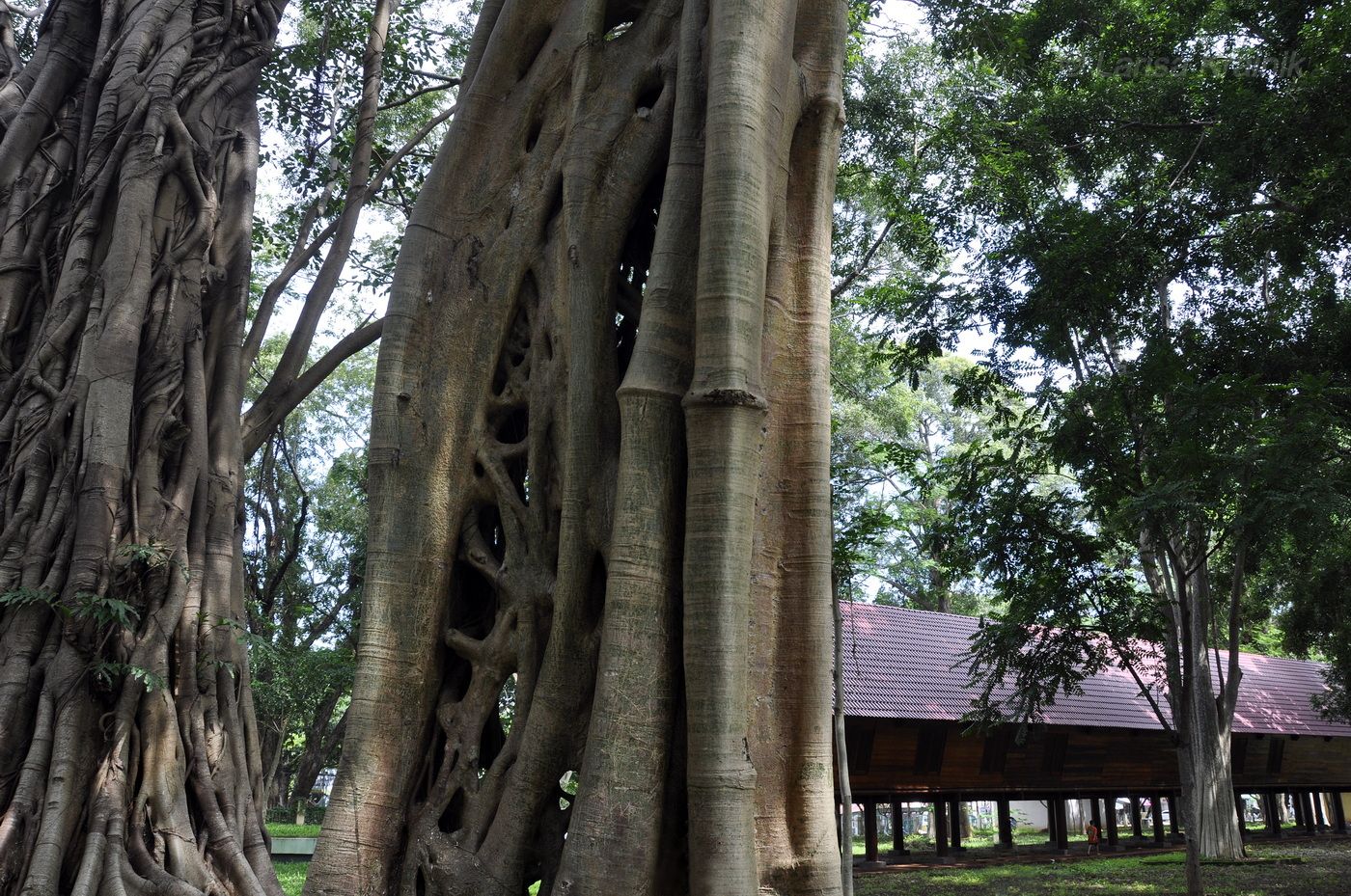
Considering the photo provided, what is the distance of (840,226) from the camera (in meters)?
15.1

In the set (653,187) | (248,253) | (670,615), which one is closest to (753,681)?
(670,615)

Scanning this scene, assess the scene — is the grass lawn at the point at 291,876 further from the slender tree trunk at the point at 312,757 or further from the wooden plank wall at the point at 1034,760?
the slender tree trunk at the point at 312,757

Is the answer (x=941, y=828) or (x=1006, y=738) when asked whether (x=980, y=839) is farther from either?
(x=1006, y=738)

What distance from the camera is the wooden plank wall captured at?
49.4 ft

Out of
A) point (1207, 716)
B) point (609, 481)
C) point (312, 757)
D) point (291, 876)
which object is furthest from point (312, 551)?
point (609, 481)

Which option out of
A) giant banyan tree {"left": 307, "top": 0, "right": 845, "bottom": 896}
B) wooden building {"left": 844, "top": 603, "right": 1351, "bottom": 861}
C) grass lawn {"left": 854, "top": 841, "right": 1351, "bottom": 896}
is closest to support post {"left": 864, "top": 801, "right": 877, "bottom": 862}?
wooden building {"left": 844, "top": 603, "right": 1351, "bottom": 861}

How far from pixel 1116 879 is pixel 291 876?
393 inches

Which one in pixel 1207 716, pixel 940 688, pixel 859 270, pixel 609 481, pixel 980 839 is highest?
pixel 859 270

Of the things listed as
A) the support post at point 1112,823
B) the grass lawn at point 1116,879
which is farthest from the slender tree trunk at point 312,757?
the support post at point 1112,823

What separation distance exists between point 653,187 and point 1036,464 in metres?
8.15

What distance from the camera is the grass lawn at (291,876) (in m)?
9.93

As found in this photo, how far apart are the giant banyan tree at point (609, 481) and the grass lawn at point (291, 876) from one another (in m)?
6.36

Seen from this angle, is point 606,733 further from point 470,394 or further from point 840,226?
point 840,226

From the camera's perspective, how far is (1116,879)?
1393cm
